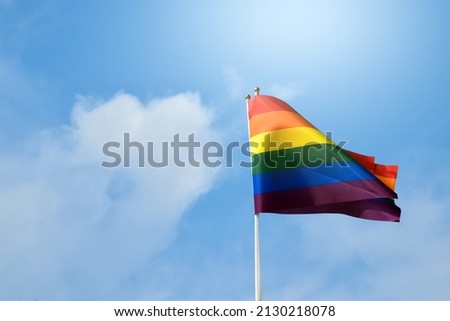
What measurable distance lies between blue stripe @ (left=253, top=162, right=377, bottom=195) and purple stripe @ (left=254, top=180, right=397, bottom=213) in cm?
12

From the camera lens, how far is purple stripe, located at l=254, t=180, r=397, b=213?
55.1ft

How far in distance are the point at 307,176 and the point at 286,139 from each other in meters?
1.09

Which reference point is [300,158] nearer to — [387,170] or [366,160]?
[366,160]

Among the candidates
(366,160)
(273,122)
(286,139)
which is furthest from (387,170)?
(273,122)

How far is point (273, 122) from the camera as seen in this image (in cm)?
1753

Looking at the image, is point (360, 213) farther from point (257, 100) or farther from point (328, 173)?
point (257, 100)

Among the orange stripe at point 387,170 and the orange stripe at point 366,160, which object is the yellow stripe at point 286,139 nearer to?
the orange stripe at point 366,160

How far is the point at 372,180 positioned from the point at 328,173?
1202mm

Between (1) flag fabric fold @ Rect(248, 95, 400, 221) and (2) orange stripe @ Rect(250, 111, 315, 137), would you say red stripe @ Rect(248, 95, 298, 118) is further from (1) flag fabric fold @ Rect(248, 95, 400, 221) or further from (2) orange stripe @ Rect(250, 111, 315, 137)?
(2) orange stripe @ Rect(250, 111, 315, 137)

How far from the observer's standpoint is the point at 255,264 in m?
15.5
